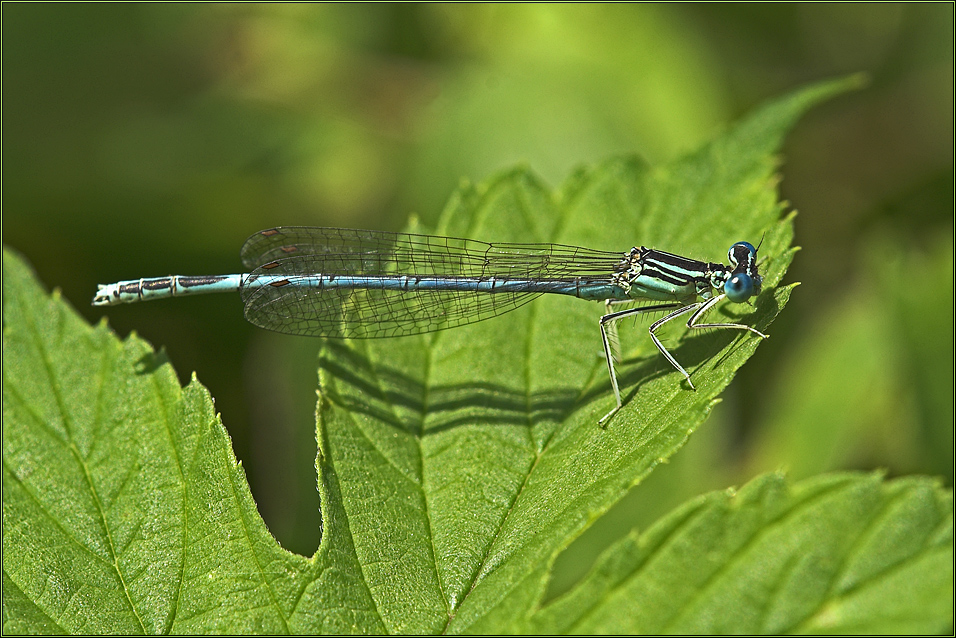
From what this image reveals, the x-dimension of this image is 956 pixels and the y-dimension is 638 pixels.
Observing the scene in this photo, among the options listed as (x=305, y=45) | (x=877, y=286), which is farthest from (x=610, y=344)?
(x=305, y=45)

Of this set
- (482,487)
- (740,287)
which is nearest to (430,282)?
(482,487)

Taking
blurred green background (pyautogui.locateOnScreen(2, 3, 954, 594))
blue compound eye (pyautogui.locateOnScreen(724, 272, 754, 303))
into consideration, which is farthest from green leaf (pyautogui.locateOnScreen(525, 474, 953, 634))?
blurred green background (pyautogui.locateOnScreen(2, 3, 954, 594))

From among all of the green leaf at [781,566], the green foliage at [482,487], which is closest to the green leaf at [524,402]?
the green foliage at [482,487]

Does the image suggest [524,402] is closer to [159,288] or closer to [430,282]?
[430,282]

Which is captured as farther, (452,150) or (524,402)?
(452,150)

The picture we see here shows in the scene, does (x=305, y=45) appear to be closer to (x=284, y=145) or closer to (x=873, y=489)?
(x=284, y=145)

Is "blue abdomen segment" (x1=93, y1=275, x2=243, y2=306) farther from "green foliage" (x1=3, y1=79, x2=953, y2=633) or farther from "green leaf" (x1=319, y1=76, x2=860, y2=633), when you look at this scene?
"green leaf" (x1=319, y1=76, x2=860, y2=633)
